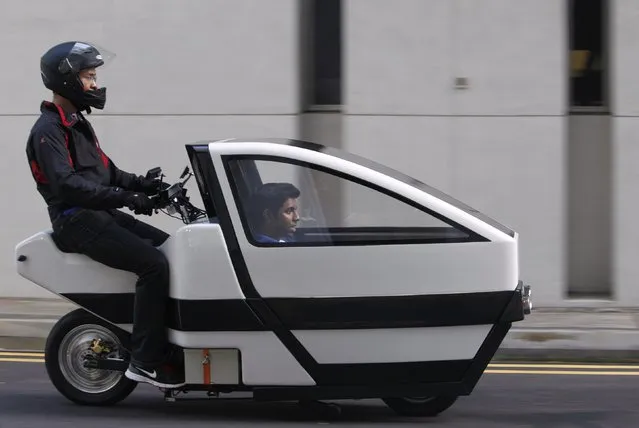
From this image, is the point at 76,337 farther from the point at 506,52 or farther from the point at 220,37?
the point at 506,52

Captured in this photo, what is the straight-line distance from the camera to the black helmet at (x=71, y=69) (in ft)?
20.0

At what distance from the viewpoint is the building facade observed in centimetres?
1031

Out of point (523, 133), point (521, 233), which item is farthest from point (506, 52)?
point (521, 233)

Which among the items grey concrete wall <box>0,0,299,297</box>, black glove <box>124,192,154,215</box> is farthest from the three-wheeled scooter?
grey concrete wall <box>0,0,299,297</box>

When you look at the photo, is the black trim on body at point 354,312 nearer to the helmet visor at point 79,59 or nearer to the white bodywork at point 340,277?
the white bodywork at point 340,277

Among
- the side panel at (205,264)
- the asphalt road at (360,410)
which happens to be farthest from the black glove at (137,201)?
the asphalt road at (360,410)

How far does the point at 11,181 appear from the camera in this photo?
10.9m

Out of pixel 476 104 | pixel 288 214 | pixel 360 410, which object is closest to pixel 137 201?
pixel 288 214

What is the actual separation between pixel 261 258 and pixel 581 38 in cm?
606

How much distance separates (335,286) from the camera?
19.0 ft

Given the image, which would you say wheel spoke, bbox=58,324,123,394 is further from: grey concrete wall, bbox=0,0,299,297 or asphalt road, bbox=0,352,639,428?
grey concrete wall, bbox=0,0,299,297

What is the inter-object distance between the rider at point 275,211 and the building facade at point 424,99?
4616 millimetres

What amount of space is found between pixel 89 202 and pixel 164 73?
489cm

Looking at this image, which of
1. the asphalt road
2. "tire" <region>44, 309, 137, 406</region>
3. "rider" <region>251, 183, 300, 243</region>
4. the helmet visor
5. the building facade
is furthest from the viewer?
the building facade
